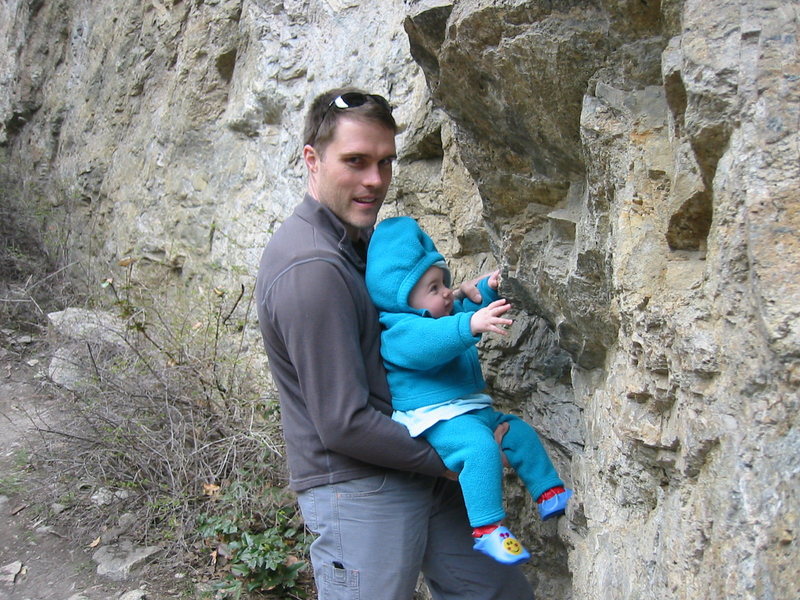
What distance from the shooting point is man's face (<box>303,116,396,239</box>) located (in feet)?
7.43

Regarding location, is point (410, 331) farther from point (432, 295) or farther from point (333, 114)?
point (333, 114)

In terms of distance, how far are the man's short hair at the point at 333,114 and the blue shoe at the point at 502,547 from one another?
127cm

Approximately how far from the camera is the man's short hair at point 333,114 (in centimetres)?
228

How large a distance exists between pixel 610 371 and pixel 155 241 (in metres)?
4.79

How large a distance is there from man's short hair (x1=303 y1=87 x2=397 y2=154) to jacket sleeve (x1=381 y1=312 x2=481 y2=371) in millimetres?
614

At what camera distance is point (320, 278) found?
6.57 feet

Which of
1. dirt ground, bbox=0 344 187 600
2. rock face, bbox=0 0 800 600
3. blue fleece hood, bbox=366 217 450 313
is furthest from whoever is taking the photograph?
dirt ground, bbox=0 344 187 600

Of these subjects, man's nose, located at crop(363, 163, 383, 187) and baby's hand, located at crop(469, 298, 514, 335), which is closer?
baby's hand, located at crop(469, 298, 514, 335)

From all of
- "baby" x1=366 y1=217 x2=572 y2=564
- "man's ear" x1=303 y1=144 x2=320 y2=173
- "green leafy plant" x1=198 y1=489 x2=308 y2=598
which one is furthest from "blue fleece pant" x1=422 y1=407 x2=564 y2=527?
"green leafy plant" x1=198 y1=489 x2=308 y2=598

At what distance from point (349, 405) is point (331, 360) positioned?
13 cm

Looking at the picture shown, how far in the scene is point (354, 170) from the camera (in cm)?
228

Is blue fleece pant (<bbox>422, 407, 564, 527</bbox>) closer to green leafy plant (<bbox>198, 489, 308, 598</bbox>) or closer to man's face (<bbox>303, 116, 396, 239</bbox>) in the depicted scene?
man's face (<bbox>303, 116, 396, 239</bbox>)

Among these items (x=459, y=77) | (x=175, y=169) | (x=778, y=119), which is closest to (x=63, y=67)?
(x=175, y=169)

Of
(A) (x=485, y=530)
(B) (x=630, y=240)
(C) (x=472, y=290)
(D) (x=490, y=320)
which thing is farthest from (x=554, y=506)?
(B) (x=630, y=240)
